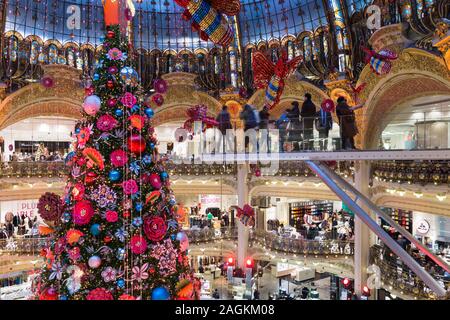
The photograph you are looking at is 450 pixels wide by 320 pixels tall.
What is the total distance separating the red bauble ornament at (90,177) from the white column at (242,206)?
14.9 m

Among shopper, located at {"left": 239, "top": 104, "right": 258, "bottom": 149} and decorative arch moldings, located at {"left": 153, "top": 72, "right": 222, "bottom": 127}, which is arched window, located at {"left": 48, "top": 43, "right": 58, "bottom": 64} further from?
shopper, located at {"left": 239, "top": 104, "right": 258, "bottom": 149}

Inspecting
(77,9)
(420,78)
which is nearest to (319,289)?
(420,78)

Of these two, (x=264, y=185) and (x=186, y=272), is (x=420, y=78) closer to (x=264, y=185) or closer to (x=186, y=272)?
(x=264, y=185)

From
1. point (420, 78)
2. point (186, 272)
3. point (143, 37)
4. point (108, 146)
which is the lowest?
point (186, 272)

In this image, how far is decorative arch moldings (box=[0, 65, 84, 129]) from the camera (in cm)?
1750

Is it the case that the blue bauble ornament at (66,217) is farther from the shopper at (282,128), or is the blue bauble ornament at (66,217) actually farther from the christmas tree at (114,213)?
the shopper at (282,128)

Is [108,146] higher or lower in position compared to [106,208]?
higher

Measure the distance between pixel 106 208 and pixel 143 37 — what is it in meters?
17.3

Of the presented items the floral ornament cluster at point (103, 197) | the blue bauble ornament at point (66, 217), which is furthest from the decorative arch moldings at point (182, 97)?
the blue bauble ornament at point (66, 217)

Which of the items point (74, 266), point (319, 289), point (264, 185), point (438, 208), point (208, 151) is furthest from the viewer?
point (264, 185)

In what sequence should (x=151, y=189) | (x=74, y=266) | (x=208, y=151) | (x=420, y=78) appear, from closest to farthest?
(x=74, y=266) → (x=151, y=189) → (x=208, y=151) → (x=420, y=78)

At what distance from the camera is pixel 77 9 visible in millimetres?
18875

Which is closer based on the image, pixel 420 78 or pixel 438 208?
pixel 438 208

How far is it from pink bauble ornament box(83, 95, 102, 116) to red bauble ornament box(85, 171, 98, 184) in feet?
2.59
